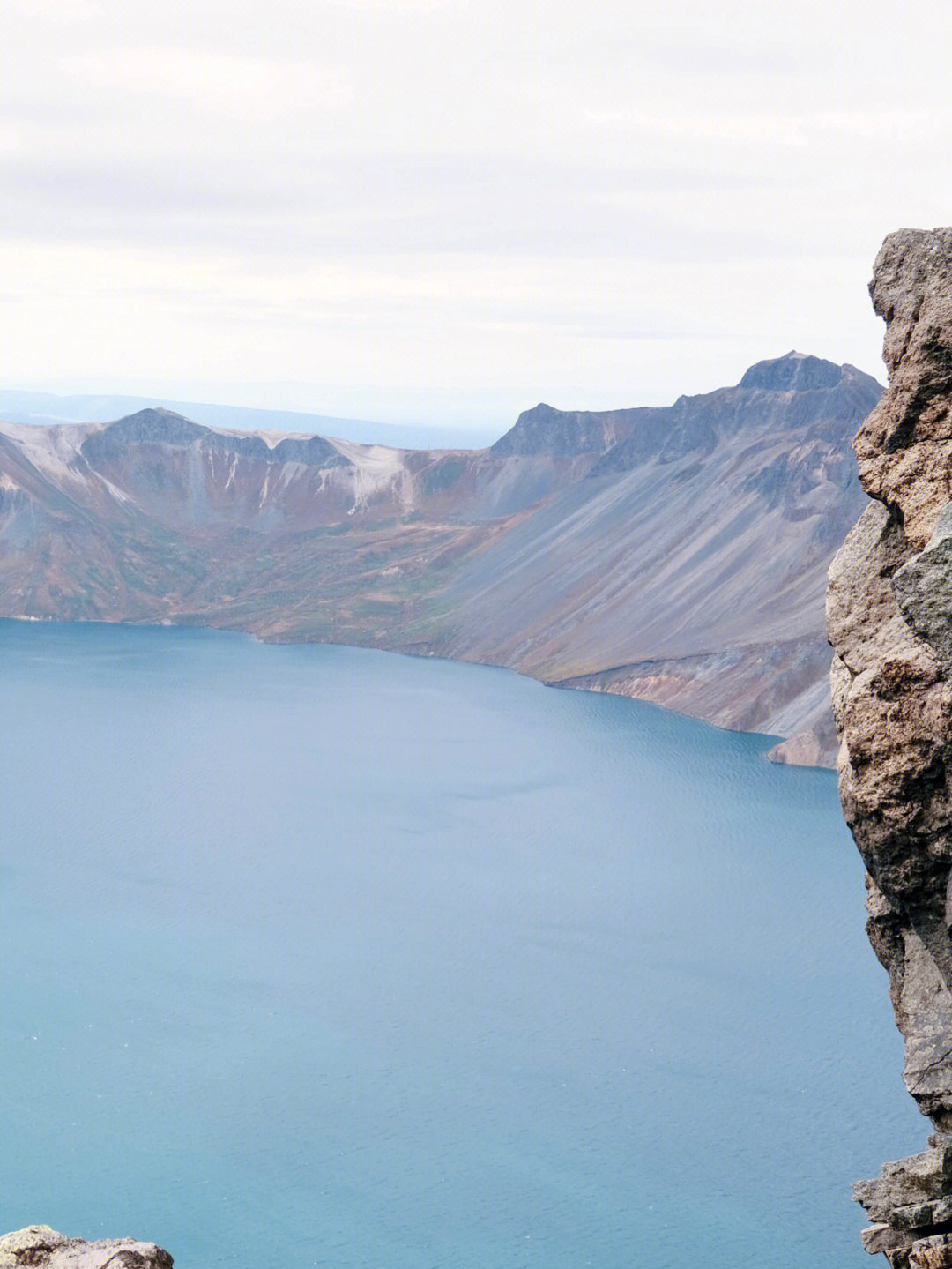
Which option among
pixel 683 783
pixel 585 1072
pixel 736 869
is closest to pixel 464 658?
pixel 683 783

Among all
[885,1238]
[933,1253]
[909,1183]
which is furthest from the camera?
[885,1238]

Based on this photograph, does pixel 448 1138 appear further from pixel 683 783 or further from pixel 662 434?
pixel 662 434

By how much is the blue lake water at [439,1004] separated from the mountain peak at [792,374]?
77549mm

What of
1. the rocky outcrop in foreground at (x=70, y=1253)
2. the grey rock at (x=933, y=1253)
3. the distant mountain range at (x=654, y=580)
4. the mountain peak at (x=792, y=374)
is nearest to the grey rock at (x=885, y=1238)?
the grey rock at (x=933, y=1253)

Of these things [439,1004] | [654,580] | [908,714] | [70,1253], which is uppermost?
[654,580]

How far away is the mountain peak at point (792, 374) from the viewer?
608 feet

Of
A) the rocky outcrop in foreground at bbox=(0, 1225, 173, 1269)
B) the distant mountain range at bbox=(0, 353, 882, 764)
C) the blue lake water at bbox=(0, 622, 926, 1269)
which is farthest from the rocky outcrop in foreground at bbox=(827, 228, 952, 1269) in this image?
the distant mountain range at bbox=(0, 353, 882, 764)

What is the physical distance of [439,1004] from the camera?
220 ft

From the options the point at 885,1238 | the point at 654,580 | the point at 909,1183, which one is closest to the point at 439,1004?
the point at 885,1238

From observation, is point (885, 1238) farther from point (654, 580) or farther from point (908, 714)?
point (654, 580)

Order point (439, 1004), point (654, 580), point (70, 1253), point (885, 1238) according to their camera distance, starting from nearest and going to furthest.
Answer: point (70, 1253), point (885, 1238), point (439, 1004), point (654, 580)

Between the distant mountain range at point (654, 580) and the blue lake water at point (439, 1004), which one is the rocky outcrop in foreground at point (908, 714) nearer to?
the blue lake water at point (439, 1004)

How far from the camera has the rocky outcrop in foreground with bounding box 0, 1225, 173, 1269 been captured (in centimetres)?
1130

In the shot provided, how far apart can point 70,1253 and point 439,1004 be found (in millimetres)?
56663
